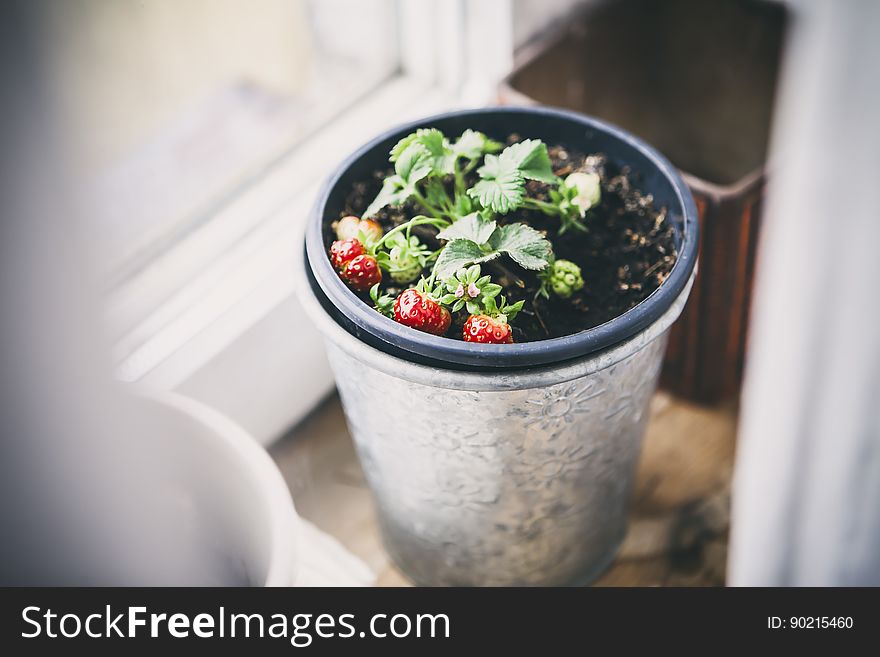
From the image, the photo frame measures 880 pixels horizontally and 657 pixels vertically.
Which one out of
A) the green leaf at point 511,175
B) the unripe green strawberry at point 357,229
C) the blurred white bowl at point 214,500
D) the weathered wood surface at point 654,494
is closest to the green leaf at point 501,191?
the green leaf at point 511,175

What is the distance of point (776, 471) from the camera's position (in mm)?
692

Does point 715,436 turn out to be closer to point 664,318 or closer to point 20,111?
point 664,318

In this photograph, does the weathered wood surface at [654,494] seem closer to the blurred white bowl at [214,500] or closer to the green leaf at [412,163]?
the blurred white bowl at [214,500]

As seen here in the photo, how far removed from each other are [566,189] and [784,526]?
37cm

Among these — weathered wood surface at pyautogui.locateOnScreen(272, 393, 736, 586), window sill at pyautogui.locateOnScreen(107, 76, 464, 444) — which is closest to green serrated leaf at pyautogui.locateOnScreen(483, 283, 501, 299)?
window sill at pyautogui.locateOnScreen(107, 76, 464, 444)

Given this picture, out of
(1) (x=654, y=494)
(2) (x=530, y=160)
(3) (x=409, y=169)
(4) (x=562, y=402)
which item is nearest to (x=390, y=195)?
(3) (x=409, y=169)

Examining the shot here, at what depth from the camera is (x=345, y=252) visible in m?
0.82

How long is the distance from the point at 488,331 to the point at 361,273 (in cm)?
14

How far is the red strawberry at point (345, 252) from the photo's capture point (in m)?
0.82

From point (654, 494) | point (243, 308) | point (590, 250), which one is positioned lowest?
point (654, 494)

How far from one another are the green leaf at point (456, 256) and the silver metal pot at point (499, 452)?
0.30 feet

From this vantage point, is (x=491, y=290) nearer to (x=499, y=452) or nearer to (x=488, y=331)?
(x=488, y=331)

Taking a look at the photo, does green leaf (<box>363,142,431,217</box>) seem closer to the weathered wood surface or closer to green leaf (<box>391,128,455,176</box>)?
green leaf (<box>391,128,455,176</box>)

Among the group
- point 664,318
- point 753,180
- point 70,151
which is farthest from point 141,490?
point 753,180
